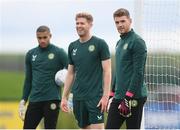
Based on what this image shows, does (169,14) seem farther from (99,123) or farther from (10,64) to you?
(10,64)

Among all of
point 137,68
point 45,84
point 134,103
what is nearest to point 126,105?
point 134,103

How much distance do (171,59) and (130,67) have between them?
166 centimetres

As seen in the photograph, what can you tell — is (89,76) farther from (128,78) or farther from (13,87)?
(13,87)

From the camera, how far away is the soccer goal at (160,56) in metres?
9.89

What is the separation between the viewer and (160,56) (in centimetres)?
994

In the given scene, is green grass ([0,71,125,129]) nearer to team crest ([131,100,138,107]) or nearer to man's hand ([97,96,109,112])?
man's hand ([97,96,109,112])

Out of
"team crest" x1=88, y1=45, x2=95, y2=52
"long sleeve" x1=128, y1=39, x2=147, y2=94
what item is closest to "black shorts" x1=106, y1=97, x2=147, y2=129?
"long sleeve" x1=128, y1=39, x2=147, y2=94

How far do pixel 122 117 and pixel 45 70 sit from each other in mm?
1842

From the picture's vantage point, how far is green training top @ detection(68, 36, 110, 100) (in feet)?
29.2

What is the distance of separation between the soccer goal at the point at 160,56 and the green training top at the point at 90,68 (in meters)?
1.05

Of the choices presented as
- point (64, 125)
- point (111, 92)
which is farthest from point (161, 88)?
point (64, 125)

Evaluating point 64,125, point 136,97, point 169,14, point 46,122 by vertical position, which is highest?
point 169,14

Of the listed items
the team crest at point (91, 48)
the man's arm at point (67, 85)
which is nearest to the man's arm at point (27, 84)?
the man's arm at point (67, 85)

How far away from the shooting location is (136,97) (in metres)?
8.45
